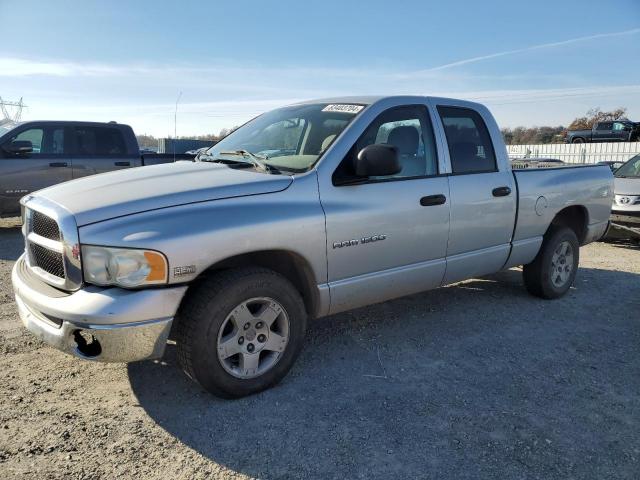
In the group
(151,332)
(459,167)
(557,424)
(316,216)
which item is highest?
(459,167)

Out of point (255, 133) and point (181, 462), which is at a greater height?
point (255, 133)

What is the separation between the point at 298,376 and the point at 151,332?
1.19 meters

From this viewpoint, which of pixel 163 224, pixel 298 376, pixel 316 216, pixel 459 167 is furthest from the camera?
pixel 459 167

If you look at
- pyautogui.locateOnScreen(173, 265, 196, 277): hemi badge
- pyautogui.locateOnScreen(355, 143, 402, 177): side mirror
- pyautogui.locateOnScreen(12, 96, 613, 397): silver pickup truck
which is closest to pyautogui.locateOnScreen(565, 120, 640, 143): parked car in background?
pyautogui.locateOnScreen(12, 96, 613, 397): silver pickup truck

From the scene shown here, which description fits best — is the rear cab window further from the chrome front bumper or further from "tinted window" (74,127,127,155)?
the chrome front bumper

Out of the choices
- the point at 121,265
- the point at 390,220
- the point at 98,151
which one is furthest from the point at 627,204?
the point at 98,151

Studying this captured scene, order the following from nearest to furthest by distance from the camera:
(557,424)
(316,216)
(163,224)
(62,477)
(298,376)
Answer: (62,477)
(163,224)
(557,424)
(316,216)
(298,376)

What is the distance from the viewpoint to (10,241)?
833cm

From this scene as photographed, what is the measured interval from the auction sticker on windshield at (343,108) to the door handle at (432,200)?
0.84m

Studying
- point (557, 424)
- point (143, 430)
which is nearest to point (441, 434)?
point (557, 424)

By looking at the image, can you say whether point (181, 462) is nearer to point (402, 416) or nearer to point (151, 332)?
point (151, 332)

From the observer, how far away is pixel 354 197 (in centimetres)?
352

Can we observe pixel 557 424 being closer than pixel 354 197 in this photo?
Yes

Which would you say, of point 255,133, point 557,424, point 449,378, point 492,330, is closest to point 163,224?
point 255,133
